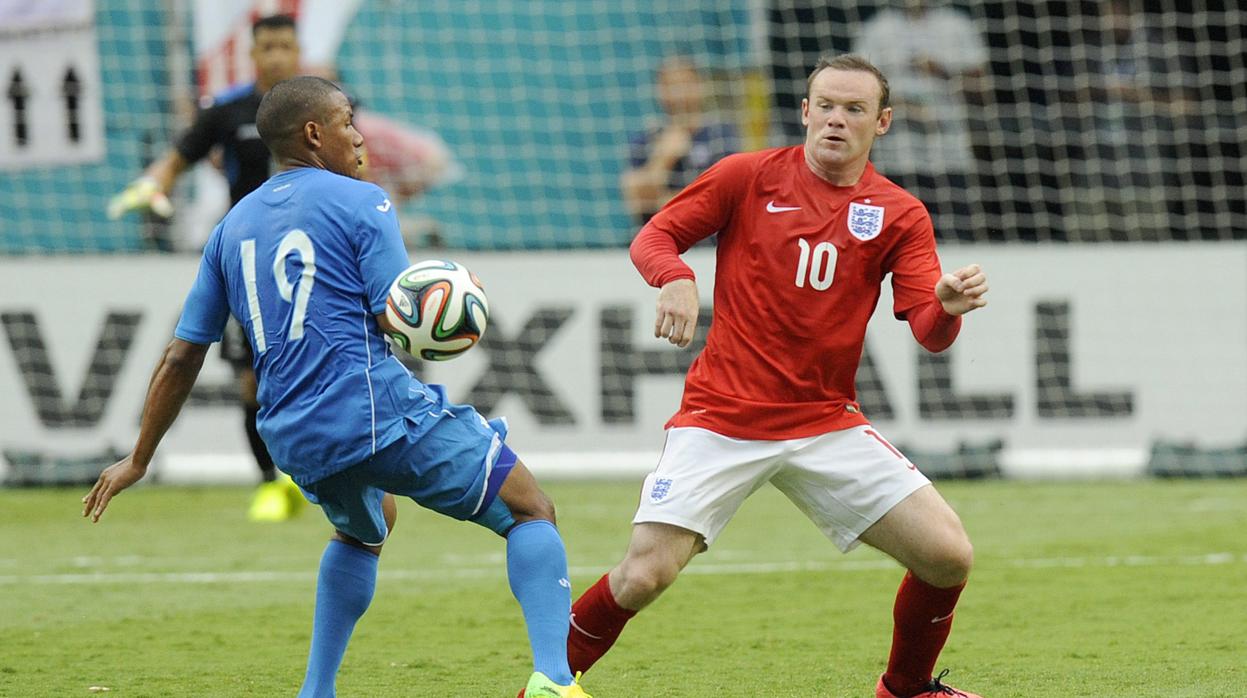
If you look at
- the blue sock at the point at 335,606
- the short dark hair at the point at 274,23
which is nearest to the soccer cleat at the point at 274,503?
the short dark hair at the point at 274,23

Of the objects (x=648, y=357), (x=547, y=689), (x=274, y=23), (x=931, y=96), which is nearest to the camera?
(x=547, y=689)

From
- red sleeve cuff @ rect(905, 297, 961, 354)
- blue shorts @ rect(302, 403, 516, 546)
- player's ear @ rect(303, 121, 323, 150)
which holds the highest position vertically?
player's ear @ rect(303, 121, 323, 150)

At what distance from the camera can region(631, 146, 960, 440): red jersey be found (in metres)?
5.00

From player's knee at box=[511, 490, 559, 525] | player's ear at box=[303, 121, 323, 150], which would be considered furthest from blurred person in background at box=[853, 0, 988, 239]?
player's ear at box=[303, 121, 323, 150]

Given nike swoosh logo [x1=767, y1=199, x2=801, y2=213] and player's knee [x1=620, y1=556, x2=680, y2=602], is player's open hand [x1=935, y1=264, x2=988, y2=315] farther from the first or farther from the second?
player's knee [x1=620, y1=556, x2=680, y2=602]

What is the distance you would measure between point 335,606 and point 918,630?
63.8 inches

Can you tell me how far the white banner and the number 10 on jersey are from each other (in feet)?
20.9

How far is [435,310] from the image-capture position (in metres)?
4.31

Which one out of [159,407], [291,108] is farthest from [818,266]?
[159,407]

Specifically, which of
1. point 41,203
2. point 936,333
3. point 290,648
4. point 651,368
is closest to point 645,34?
point 651,368

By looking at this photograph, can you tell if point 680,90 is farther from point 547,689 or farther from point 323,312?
point 547,689

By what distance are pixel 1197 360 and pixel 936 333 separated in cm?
724

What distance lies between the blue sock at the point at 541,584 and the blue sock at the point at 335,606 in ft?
1.55

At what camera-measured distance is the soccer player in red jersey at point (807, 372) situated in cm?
492
